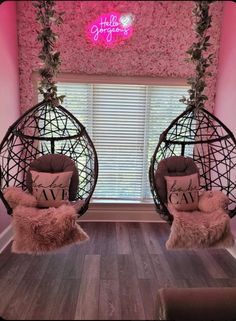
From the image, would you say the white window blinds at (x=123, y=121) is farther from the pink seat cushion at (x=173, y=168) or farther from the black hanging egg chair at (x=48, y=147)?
the pink seat cushion at (x=173, y=168)

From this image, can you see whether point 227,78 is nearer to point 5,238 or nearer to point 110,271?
point 110,271

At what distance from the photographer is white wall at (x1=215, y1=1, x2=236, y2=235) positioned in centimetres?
287

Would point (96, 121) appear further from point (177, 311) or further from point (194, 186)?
point (177, 311)

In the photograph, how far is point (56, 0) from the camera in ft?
4.72

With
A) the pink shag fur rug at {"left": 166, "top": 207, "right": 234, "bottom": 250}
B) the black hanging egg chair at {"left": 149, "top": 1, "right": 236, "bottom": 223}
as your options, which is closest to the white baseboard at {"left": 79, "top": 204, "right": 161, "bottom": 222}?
the black hanging egg chair at {"left": 149, "top": 1, "right": 236, "bottom": 223}

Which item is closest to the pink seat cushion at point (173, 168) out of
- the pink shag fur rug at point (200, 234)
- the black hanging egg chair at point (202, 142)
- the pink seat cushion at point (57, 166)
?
the black hanging egg chair at point (202, 142)

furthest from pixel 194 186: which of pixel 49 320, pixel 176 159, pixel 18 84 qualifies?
pixel 18 84

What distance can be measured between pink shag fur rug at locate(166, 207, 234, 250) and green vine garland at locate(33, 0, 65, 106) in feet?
4.92

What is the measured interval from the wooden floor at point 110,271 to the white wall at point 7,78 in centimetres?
69

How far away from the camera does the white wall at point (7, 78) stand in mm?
2898

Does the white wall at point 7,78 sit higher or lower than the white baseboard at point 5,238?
higher

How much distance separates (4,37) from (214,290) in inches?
113

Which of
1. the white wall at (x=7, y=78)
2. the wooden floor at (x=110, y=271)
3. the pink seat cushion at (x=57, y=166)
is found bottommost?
the wooden floor at (x=110, y=271)

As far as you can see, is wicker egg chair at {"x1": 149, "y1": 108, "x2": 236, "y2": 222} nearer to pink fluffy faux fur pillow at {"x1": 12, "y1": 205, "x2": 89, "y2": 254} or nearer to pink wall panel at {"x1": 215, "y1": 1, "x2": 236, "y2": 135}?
pink wall panel at {"x1": 215, "y1": 1, "x2": 236, "y2": 135}
